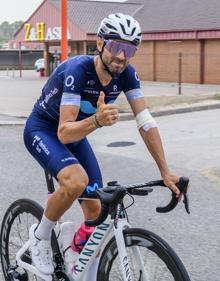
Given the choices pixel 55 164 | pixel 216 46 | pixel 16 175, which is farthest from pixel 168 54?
pixel 55 164

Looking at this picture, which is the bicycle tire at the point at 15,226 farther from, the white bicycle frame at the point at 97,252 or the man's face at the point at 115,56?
the man's face at the point at 115,56

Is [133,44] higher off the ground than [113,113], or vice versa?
[133,44]

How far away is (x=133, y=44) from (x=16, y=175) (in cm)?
559

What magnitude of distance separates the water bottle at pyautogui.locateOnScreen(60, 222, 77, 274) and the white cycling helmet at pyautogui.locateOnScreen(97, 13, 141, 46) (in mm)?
1274

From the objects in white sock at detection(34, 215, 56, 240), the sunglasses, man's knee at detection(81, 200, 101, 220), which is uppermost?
the sunglasses

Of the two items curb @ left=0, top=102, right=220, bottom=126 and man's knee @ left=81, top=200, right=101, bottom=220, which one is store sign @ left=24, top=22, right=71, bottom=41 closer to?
curb @ left=0, top=102, right=220, bottom=126

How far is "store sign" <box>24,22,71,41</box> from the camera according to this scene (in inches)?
1700

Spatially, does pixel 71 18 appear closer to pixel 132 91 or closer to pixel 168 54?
pixel 168 54

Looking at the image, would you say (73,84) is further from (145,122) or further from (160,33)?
(160,33)

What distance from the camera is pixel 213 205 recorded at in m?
6.74

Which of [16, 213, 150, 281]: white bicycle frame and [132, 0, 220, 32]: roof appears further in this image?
[132, 0, 220, 32]: roof

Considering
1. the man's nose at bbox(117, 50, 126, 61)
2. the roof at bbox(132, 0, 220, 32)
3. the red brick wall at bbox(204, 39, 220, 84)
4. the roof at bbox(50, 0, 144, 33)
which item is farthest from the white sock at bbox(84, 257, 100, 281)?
the roof at bbox(50, 0, 144, 33)

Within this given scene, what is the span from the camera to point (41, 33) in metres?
44.4

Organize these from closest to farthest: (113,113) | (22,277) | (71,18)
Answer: (113,113)
(22,277)
(71,18)
